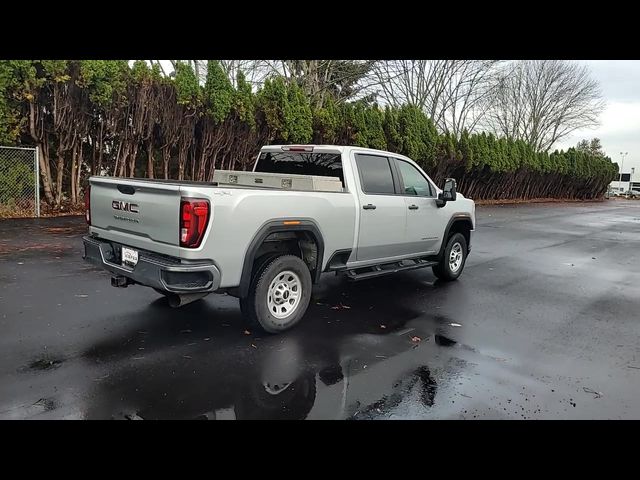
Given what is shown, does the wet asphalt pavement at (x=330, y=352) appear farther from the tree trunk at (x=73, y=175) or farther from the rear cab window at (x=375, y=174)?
the tree trunk at (x=73, y=175)

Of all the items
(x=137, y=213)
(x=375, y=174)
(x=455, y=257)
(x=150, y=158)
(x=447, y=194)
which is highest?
(x=150, y=158)

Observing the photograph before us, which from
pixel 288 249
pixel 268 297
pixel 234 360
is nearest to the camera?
pixel 234 360

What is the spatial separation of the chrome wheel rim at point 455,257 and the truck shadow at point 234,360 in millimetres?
1790

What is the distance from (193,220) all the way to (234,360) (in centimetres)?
128

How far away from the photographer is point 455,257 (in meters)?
7.62

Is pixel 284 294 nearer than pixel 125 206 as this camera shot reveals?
No

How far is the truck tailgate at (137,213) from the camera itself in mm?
4094

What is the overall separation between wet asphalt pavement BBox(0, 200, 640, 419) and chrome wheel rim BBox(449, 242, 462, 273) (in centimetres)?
29

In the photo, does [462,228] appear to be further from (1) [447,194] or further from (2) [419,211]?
(2) [419,211]

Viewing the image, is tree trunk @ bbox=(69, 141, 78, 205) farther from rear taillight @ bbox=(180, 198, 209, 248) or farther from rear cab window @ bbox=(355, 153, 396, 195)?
rear taillight @ bbox=(180, 198, 209, 248)

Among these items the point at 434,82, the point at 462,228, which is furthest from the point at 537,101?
the point at 462,228

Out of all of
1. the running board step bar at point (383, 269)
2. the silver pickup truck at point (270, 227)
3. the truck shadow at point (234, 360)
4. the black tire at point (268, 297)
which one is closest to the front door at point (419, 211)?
the silver pickup truck at point (270, 227)

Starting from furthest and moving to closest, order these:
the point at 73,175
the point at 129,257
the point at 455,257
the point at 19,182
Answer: the point at 73,175 < the point at 19,182 < the point at 455,257 < the point at 129,257

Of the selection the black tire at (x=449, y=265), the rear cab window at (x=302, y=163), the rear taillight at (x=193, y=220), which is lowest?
the black tire at (x=449, y=265)
